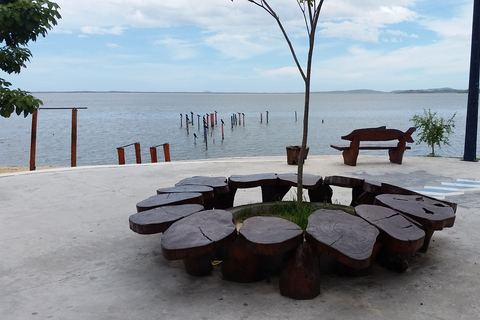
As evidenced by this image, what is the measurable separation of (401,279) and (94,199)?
408cm

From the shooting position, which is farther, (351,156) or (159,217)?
(351,156)

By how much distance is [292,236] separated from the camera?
279 cm

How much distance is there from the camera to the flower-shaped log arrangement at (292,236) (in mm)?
2740

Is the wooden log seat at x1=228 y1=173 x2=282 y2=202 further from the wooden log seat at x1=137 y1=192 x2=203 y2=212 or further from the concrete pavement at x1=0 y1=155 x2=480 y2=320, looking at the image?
the concrete pavement at x1=0 y1=155 x2=480 y2=320

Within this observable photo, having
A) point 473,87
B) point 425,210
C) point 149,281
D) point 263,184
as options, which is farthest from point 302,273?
point 473,87

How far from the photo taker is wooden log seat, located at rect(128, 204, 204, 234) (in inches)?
126

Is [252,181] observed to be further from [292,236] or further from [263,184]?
[292,236]

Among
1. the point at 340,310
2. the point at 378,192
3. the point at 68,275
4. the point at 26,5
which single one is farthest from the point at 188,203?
the point at 26,5

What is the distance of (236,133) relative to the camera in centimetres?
4469

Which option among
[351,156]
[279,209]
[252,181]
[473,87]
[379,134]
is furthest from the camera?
[379,134]

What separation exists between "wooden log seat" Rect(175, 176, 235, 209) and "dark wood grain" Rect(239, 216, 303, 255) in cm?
119

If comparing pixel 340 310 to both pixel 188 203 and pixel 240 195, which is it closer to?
pixel 188 203

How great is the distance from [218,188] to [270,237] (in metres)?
1.54

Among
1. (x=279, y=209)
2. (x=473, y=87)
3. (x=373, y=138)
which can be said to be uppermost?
(x=473, y=87)
